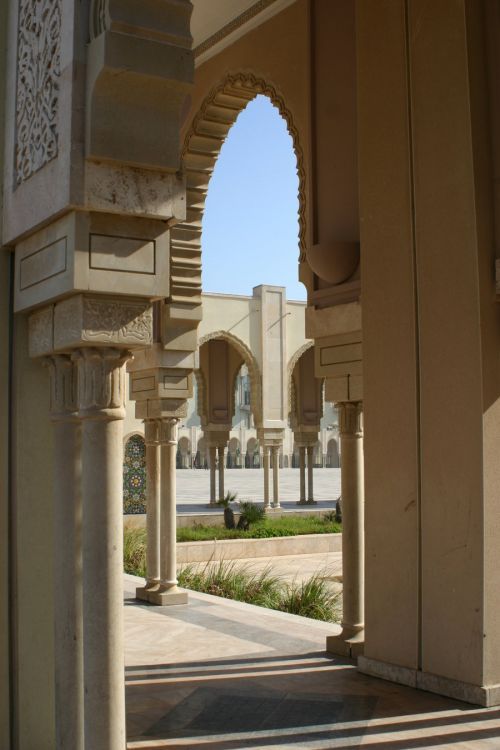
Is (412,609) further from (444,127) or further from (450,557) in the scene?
(444,127)

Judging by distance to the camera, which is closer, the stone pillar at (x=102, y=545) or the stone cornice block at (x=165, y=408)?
the stone pillar at (x=102, y=545)

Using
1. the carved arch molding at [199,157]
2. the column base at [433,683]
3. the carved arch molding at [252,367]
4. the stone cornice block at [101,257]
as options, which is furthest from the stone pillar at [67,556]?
the carved arch molding at [252,367]

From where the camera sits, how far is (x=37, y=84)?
3.71 metres

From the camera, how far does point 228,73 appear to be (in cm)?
825

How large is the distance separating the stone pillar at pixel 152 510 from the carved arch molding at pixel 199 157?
1.56 meters

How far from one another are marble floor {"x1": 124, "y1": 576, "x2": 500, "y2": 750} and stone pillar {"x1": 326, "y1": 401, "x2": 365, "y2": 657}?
374 millimetres

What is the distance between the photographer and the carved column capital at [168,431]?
30.4 feet

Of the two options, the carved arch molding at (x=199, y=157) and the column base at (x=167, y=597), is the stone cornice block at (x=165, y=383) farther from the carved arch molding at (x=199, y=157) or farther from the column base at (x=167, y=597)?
the column base at (x=167, y=597)

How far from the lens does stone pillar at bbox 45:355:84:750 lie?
351cm

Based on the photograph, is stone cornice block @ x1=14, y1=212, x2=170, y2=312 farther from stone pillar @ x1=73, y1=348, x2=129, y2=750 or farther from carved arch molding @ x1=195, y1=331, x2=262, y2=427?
carved arch molding @ x1=195, y1=331, x2=262, y2=427

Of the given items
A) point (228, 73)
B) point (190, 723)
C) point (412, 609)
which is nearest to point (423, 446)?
point (412, 609)

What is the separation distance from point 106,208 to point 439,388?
107 inches

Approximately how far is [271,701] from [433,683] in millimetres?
971

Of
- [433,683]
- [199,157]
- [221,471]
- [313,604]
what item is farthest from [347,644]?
[221,471]
